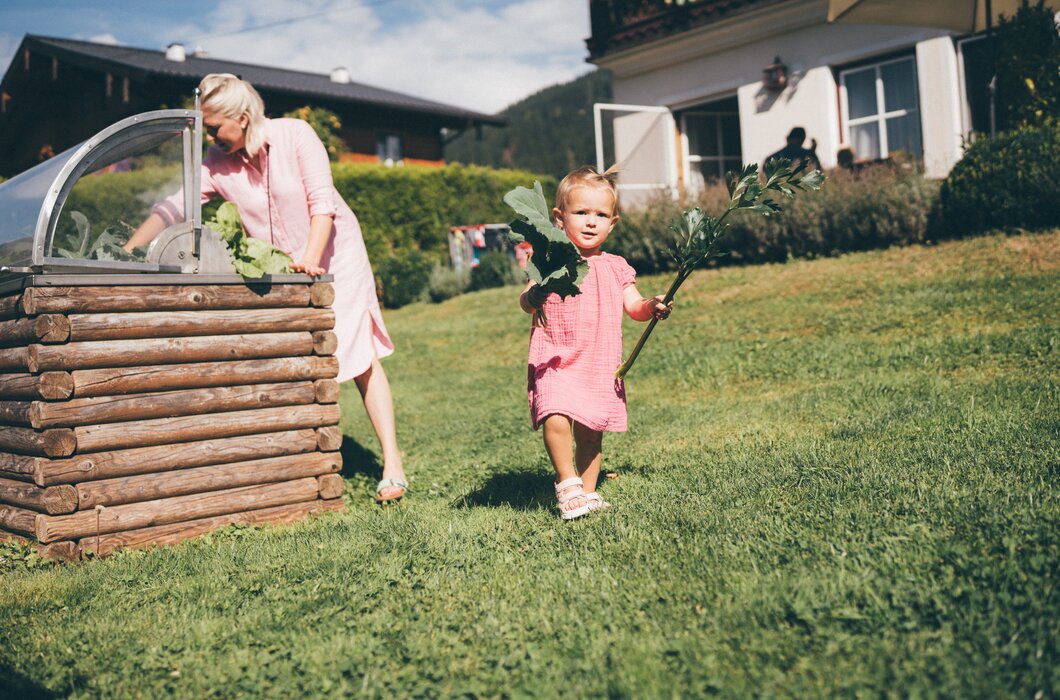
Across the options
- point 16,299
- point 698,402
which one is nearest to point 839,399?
point 698,402

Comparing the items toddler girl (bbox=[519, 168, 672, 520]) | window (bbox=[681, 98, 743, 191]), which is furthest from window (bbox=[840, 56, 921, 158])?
toddler girl (bbox=[519, 168, 672, 520])

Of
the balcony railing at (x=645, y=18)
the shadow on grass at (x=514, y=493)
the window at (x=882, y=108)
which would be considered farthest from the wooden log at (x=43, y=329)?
the balcony railing at (x=645, y=18)

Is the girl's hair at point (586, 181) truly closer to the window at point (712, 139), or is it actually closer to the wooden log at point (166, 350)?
the wooden log at point (166, 350)

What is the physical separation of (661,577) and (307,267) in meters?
2.50

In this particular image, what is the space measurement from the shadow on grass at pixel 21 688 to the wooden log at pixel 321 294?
2.27 meters

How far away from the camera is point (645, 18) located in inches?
639

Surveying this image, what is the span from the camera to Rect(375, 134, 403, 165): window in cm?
2881

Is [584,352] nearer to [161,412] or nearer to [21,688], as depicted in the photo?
[161,412]

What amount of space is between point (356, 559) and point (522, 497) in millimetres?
1117

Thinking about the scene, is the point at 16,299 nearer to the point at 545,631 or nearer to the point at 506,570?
the point at 506,570

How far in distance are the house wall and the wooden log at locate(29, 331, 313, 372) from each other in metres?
10.5

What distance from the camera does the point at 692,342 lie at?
28.0ft

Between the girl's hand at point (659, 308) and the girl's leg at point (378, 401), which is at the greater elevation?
the girl's hand at point (659, 308)

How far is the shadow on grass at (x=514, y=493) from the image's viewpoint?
4270 mm
